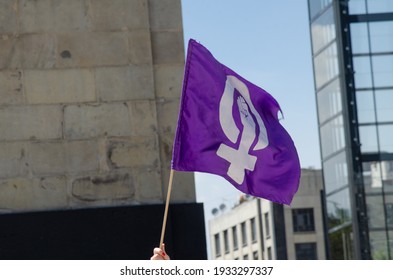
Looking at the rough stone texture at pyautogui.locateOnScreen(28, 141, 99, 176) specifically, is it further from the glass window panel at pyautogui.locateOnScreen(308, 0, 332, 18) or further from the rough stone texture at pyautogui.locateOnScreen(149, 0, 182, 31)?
the glass window panel at pyautogui.locateOnScreen(308, 0, 332, 18)

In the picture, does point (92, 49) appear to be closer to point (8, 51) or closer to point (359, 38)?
point (8, 51)

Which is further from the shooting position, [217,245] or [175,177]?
[217,245]

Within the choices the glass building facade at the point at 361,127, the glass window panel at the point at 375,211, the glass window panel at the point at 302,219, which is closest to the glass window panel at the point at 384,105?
the glass building facade at the point at 361,127

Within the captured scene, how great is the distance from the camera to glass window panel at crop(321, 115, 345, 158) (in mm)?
34062

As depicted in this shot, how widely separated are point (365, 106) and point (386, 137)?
3.17 ft

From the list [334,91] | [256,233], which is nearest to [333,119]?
[334,91]

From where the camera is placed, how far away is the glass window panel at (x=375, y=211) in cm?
3234

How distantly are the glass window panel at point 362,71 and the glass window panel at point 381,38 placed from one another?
0.39 metres

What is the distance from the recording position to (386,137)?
32.8 m

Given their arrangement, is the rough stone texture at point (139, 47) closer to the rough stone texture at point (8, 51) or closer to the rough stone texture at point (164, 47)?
the rough stone texture at point (164, 47)

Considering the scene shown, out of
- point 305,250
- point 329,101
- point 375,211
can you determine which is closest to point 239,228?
point 305,250

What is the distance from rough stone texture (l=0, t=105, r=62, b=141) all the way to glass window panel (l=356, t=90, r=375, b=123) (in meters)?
24.2
